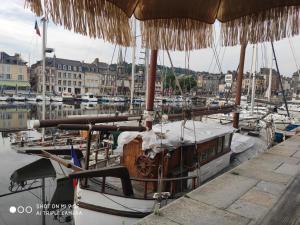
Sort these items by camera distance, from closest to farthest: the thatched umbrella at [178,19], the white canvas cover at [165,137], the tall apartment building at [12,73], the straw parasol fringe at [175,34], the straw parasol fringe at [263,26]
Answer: the thatched umbrella at [178,19]
the straw parasol fringe at [263,26]
the straw parasol fringe at [175,34]
the white canvas cover at [165,137]
the tall apartment building at [12,73]

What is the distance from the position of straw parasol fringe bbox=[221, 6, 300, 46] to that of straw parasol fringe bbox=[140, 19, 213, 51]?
0.76 feet

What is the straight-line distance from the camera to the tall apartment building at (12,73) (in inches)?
2874

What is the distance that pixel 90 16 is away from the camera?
Answer: 2.19m

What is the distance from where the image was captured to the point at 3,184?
13000mm

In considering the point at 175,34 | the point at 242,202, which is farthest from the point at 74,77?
the point at 175,34

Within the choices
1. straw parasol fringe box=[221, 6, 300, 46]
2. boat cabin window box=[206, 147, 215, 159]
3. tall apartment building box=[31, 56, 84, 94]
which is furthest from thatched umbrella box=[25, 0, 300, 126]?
tall apartment building box=[31, 56, 84, 94]

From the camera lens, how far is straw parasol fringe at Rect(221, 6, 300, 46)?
8.12 ft

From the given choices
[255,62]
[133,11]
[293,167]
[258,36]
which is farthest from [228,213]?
[255,62]

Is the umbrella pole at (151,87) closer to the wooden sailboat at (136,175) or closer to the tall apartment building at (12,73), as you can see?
the wooden sailboat at (136,175)

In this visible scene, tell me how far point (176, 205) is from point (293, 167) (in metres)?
4.38

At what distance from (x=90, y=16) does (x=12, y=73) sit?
82.4 metres

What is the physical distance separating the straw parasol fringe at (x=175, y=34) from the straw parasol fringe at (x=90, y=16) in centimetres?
36

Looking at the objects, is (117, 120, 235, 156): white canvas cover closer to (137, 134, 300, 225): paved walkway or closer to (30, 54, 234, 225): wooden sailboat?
(30, 54, 234, 225): wooden sailboat

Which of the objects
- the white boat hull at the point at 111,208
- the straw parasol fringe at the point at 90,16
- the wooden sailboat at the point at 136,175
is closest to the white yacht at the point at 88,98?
the wooden sailboat at the point at 136,175
